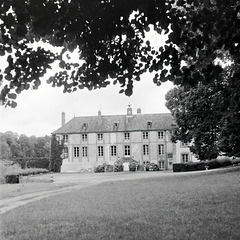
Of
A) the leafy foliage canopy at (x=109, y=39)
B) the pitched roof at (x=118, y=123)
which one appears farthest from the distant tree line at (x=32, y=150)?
the leafy foliage canopy at (x=109, y=39)

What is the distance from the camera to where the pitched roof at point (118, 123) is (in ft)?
188

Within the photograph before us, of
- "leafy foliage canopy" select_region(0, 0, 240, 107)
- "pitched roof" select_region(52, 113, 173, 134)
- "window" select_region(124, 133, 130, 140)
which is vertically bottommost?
"leafy foliage canopy" select_region(0, 0, 240, 107)

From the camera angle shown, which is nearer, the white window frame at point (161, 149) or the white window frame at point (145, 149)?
the white window frame at point (161, 149)

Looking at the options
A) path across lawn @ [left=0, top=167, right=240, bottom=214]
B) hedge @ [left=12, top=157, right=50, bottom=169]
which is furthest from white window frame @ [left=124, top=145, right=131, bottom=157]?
path across lawn @ [left=0, top=167, right=240, bottom=214]

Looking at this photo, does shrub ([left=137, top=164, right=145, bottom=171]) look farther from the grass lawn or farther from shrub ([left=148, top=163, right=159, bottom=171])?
the grass lawn

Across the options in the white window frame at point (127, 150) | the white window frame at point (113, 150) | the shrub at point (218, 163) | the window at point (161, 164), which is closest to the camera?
the shrub at point (218, 163)

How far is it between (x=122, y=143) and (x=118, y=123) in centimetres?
365

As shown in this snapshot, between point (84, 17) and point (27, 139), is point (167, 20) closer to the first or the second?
point (84, 17)

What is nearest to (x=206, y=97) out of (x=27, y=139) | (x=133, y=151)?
(x=133, y=151)

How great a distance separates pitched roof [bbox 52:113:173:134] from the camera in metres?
57.2

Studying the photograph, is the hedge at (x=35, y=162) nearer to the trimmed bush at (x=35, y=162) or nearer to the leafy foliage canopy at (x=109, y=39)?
the trimmed bush at (x=35, y=162)

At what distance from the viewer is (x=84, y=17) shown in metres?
5.27

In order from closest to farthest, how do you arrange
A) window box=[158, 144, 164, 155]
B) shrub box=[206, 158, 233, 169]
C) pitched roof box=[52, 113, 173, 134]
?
shrub box=[206, 158, 233, 169] → window box=[158, 144, 164, 155] → pitched roof box=[52, 113, 173, 134]

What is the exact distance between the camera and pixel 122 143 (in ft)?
187
